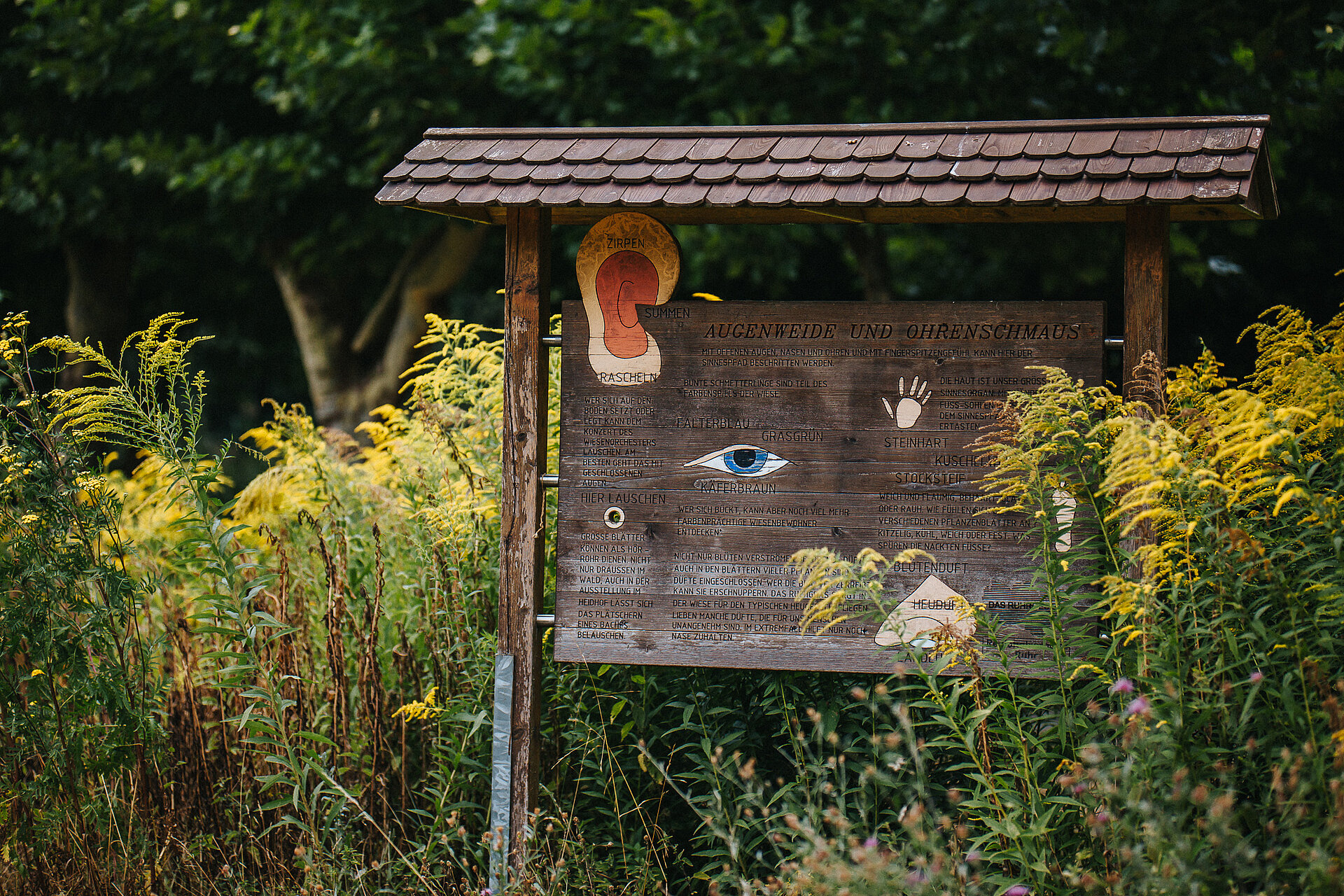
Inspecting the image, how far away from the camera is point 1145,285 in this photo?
314cm

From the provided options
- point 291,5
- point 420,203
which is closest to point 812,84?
point 291,5

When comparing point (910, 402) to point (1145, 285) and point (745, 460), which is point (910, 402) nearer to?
point (745, 460)

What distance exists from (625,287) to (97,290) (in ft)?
33.0

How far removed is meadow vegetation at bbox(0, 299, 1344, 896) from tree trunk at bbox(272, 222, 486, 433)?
16.4 feet

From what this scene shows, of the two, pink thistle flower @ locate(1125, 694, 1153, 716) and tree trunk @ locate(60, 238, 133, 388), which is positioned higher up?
tree trunk @ locate(60, 238, 133, 388)

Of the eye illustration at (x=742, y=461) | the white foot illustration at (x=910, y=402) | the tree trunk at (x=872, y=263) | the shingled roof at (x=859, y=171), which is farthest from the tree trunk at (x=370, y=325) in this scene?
the white foot illustration at (x=910, y=402)

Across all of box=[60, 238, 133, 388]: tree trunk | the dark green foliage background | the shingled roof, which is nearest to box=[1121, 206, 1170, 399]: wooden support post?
the shingled roof

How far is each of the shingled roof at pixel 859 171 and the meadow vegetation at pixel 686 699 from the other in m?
0.56

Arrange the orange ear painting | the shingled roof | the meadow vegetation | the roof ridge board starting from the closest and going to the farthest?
the meadow vegetation
the shingled roof
the roof ridge board
the orange ear painting

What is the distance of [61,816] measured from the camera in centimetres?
342

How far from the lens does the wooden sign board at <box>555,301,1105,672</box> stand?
127 inches

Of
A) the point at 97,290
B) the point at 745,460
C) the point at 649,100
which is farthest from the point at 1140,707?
the point at 97,290

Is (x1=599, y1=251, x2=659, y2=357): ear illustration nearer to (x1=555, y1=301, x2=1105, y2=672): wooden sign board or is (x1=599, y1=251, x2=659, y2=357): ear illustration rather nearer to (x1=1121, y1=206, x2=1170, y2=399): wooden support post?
(x1=555, y1=301, x2=1105, y2=672): wooden sign board

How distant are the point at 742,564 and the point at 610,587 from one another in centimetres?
47
